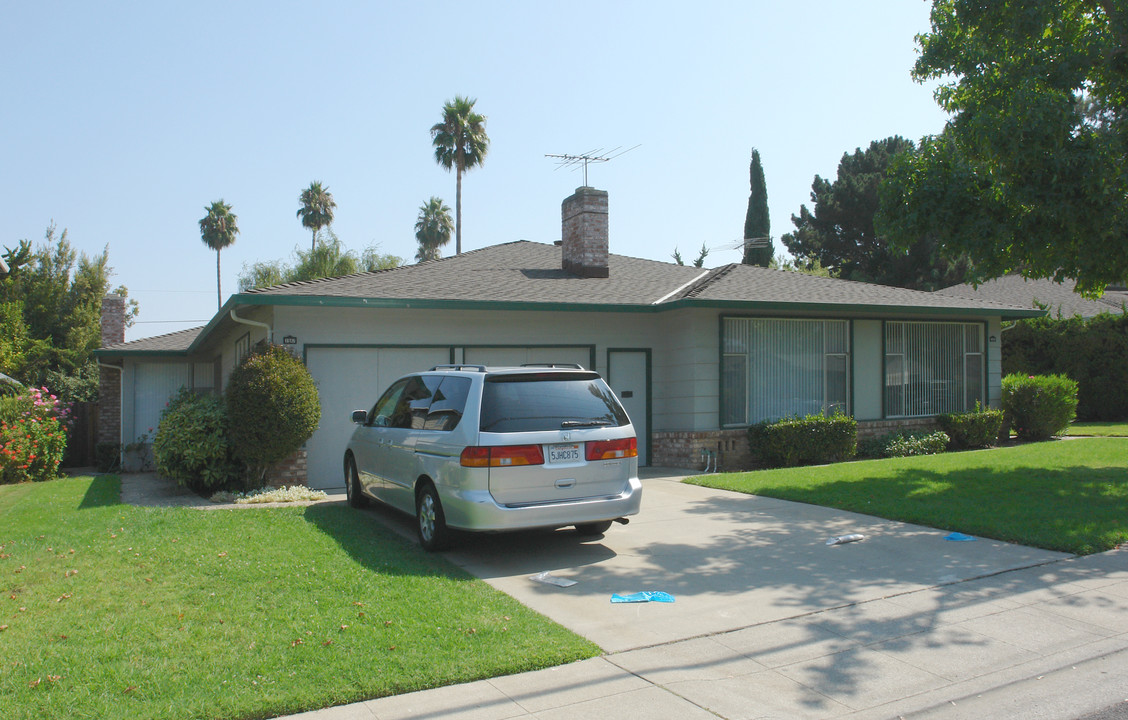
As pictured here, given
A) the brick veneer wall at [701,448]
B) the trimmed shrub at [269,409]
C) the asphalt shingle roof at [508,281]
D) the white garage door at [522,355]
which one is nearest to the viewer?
the trimmed shrub at [269,409]

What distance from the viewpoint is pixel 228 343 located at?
1705 centimetres

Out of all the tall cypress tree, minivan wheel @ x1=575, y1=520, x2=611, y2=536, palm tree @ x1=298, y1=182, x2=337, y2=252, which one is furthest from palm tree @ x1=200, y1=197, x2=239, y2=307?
minivan wheel @ x1=575, y1=520, x2=611, y2=536

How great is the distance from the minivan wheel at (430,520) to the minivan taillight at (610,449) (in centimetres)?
146

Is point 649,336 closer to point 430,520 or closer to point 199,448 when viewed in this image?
point 199,448

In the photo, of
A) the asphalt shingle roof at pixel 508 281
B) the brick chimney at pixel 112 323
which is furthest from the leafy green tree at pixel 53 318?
the asphalt shingle roof at pixel 508 281

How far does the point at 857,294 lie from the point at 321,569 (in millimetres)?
12521

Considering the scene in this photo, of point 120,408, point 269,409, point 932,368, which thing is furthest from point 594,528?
point 120,408

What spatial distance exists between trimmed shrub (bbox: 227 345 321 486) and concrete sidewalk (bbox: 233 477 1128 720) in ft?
10.0

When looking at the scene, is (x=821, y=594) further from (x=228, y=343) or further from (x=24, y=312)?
(x=24, y=312)

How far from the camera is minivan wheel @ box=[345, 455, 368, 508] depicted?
980 centimetres

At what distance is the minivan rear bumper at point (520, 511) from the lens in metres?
6.86

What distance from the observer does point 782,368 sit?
48.5 ft

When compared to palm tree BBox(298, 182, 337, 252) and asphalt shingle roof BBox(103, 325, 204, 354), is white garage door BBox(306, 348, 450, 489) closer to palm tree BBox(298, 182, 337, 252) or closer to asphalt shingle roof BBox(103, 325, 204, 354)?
asphalt shingle roof BBox(103, 325, 204, 354)

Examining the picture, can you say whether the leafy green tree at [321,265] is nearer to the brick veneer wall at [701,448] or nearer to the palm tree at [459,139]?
the palm tree at [459,139]
